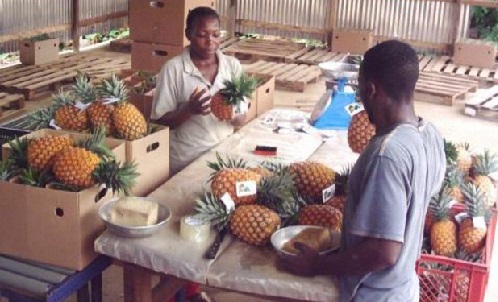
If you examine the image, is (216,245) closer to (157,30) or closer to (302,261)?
(302,261)

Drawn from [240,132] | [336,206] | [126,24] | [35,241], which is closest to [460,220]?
[336,206]

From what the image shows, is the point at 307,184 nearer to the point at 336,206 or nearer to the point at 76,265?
the point at 336,206

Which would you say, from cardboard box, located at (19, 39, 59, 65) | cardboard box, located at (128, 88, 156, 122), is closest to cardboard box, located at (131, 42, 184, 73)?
cardboard box, located at (19, 39, 59, 65)

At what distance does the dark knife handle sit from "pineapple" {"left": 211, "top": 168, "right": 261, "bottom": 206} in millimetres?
156

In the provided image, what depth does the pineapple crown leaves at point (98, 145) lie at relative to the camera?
10.6 ft

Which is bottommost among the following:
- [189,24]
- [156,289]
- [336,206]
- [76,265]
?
[156,289]

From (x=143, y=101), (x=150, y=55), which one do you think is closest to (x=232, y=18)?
(x=150, y=55)

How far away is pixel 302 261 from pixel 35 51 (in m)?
8.32

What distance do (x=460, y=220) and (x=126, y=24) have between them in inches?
426

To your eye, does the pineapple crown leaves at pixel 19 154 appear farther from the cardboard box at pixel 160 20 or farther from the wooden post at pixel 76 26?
the wooden post at pixel 76 26

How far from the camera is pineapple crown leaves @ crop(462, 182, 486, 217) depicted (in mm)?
3512

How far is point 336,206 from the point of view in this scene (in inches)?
129

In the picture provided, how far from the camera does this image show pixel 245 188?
3174 mm

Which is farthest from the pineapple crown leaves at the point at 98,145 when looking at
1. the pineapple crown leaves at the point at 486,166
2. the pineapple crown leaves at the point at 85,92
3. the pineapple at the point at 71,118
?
the pineapple crown leaves at the point at 486,166
